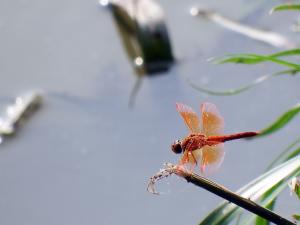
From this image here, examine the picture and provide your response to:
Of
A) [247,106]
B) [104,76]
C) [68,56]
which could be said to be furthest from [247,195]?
[68,56]

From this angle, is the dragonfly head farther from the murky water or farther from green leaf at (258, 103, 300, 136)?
the murky water

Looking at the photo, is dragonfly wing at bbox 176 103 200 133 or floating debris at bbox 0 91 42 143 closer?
dragonfly wing at bbox 176 103 200 133

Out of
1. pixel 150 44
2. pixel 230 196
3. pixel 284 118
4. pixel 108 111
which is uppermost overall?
pixel 150 44

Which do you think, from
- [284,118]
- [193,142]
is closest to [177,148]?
[193,142]

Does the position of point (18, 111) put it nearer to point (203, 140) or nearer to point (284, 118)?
point (284, 118)

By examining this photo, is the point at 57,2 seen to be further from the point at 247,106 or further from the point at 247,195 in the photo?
the point at 247,195

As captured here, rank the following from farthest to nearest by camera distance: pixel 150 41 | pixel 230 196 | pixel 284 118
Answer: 1. pixel 150 41
2. pixel 284 118
3. pixel 230 196

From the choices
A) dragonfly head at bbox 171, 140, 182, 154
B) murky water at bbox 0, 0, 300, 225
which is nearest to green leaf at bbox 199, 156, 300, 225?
dragonfly head at bbox 171, 140, 182, 154
